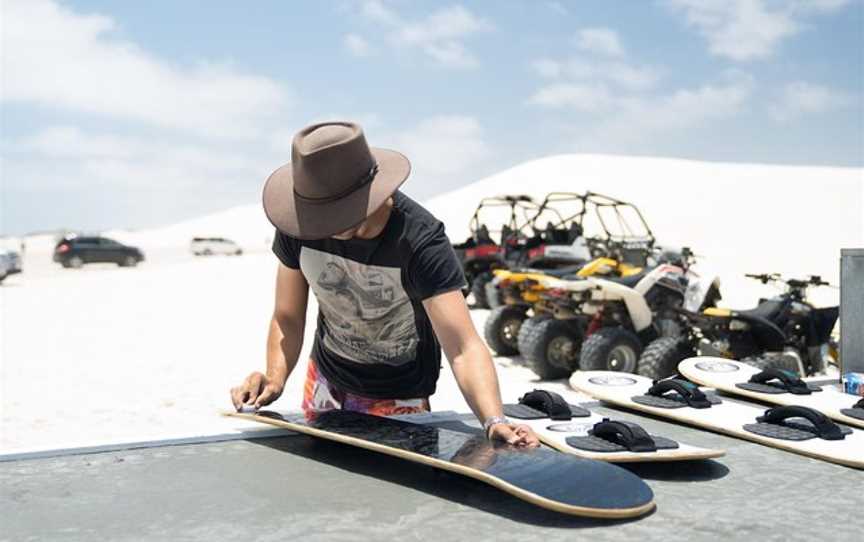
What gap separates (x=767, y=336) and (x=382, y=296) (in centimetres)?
565

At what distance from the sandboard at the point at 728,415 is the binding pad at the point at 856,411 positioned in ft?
0.35

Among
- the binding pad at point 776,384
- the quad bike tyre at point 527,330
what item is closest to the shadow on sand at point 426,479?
the binding pad at point 776,384

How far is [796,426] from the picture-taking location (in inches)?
87.2

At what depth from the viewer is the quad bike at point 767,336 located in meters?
7.61

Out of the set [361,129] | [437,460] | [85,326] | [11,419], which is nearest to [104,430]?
[11,419]

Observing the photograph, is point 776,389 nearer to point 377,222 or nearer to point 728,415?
point 728,415

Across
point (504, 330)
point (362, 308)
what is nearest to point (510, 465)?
point (362, 308)

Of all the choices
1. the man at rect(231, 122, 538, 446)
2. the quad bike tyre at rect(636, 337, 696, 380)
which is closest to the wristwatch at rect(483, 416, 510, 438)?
the man at rect(231, 122, 538, 446)

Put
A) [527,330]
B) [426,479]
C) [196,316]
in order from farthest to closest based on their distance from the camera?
1. [196,316]
2. [527,330]
3. [426,479]

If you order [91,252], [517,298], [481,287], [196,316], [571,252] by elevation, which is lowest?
[196,316]

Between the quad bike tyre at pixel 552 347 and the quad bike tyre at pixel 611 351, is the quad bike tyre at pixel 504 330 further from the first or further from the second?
the quad bike tyre at pixel 611 351

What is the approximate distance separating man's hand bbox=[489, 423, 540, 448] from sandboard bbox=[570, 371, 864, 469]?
0.53m

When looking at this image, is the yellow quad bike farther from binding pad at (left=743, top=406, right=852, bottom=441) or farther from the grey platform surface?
the grey platform surface

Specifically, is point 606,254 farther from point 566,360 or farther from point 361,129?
point 361,129
